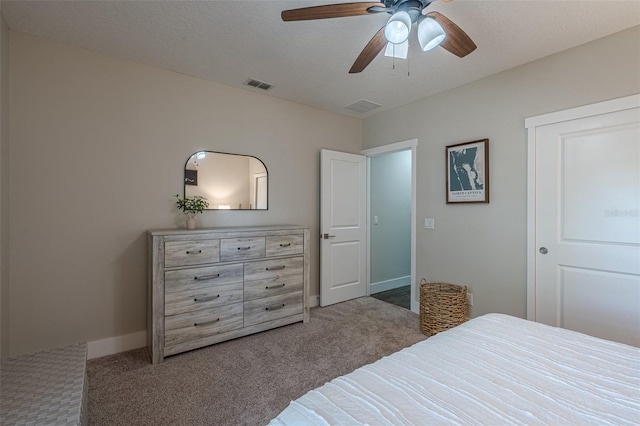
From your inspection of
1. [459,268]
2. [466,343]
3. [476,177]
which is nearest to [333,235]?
[459,268]

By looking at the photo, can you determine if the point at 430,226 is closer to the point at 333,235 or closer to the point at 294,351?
the point at 333,235

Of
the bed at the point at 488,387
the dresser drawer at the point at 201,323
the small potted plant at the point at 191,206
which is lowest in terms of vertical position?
the dresser drawer at the point at 201,323

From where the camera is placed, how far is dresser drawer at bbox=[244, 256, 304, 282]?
2.78m

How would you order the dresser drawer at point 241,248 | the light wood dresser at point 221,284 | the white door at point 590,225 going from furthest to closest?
1. the dresser drawer at point 241,248
2. the light wood dresser at point 221,284
3. the white door at point 590,225

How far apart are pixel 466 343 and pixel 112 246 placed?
2766 mm

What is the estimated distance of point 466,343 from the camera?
1.32 m

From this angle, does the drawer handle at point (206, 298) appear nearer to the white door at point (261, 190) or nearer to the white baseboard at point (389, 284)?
the white door at point (261, 190)

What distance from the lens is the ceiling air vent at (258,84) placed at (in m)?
3.01

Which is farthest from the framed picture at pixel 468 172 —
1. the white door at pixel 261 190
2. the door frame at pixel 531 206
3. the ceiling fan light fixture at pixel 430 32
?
the white door at pixel 261 190

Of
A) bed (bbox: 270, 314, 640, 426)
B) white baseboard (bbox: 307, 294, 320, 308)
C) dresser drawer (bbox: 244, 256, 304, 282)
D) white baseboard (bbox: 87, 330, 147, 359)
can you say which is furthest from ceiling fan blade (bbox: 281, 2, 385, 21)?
white baseboard (bbox: 307, 294, 320, 308)

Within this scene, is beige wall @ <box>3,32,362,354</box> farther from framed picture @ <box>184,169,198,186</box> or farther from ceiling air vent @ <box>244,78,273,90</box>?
ceiling air vent @ <box>244,78,273,90</box>

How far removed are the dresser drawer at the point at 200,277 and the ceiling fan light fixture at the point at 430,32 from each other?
2275 millimetres

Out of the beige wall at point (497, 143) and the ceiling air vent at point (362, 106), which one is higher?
the ceiling air vent at point (362, 106)

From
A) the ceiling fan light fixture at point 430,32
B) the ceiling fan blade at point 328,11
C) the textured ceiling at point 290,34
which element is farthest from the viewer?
the textured ceiling at point 290,34
